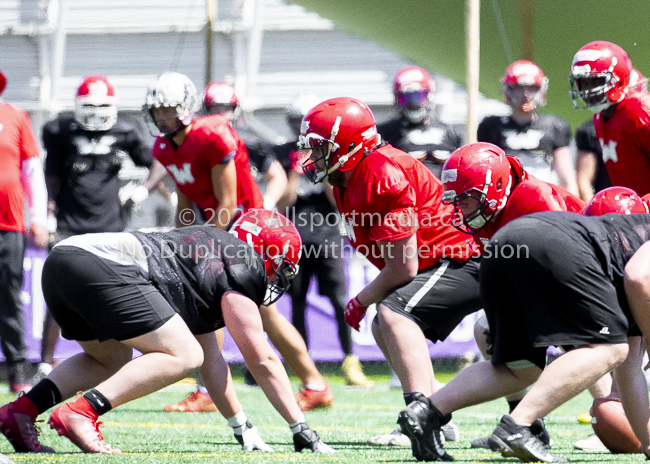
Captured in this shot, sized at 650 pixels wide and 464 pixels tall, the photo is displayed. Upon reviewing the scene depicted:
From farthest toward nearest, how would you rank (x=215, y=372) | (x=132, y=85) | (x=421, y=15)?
1. (x=132, y=85)
2. (x=421, y=15)
3. (x=215, y=372)

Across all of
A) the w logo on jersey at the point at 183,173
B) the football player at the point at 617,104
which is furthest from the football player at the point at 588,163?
the w logo on jersey at the point at 183,173

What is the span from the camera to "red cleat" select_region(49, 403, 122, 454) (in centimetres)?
366

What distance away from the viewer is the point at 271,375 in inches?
159

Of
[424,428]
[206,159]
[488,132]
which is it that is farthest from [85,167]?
[424,428]

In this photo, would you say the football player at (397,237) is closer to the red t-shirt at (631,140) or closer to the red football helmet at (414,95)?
the red t-shirt at (631,140)

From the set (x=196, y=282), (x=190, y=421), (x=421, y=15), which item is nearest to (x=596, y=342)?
(x=196, y=282)

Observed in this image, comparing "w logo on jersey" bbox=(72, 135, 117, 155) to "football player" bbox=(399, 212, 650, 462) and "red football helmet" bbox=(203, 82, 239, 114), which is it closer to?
"red football helmet" bbox=(203, 82, 239, 114)

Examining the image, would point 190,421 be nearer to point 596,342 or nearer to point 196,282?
point 196,282

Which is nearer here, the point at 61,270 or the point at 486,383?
the point at 486,383

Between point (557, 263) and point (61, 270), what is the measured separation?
6.26ft

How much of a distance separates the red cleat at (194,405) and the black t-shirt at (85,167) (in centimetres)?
172

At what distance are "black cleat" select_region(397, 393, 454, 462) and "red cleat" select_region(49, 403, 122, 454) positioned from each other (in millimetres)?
1160

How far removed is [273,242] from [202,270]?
1.29ft

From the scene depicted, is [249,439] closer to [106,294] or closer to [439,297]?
[106,294]
